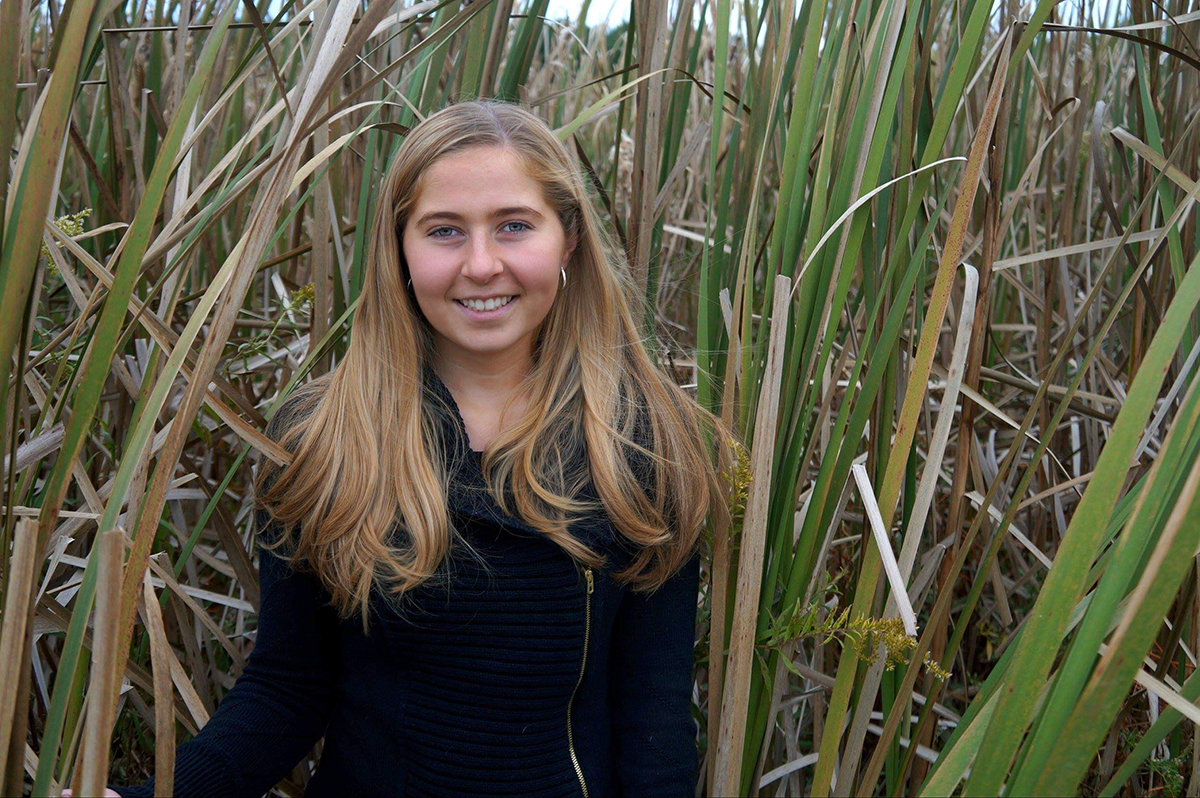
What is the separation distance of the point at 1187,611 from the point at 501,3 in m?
0.93

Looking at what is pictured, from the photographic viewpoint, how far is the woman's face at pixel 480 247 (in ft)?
3.29

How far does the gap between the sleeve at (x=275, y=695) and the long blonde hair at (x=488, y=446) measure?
48 millimetres

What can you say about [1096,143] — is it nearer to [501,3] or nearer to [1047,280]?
[1047,280]

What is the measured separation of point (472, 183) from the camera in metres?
1.00

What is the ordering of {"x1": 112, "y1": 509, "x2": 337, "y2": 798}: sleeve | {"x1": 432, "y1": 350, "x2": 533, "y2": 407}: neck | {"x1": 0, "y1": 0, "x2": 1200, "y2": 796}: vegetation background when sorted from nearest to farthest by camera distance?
{"x1": 0, "y1": 0, "x2": 1200, "y2": 796}: vegetation background → {"x1": 112, "y1": 509, "x2": 337, "y2": 798}: sleeve → {"x1": 432, "y1": 350, "x2": 533, "y2": 407}: neck

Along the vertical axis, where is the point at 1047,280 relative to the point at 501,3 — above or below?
below

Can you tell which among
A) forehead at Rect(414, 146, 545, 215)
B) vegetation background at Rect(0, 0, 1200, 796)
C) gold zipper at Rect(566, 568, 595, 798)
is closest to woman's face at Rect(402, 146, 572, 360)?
forehead at Rect(414, 146, 545, 215)

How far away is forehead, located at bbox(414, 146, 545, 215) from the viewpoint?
1002mm

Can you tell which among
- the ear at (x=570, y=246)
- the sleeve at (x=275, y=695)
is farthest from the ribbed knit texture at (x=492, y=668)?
the ear at (x=570, y=246)

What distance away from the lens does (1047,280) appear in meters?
1.28

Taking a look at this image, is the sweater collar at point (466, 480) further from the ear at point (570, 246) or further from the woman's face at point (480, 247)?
the ear at point (570, 246)

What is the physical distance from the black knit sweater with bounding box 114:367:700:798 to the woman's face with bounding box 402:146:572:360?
10 centimetres

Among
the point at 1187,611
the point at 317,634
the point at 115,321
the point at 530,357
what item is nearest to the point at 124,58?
the point at 530,357

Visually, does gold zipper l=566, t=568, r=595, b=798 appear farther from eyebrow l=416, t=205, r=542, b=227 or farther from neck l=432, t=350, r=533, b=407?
eyebrow l=416, t=205, r=542, b=227
